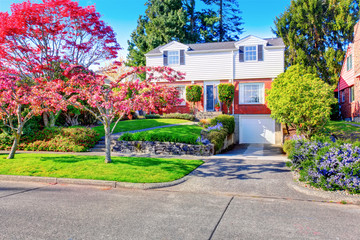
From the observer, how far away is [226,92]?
65.8 ft

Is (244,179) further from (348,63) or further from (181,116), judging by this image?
(348,63)

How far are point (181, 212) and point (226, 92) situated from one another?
15824 mm

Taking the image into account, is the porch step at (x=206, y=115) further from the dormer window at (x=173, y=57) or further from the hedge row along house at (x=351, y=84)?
the hedge row along house at (x=351, y=84)

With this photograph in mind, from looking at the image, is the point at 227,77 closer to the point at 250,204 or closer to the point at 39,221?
the point at 250,204

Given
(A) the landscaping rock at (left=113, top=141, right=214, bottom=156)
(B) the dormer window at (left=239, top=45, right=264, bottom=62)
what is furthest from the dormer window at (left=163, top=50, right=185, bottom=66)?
(A) the landscaping rock at (left=113, top=141, right=214, bottom=156)

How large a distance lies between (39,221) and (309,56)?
29.3 m

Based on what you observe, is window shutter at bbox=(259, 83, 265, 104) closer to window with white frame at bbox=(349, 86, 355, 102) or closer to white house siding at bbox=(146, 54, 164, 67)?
window with white frame at bbox=(349, 86, 355, 102)

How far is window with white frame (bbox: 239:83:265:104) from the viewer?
68.3 feet

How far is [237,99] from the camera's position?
21141 millimetres

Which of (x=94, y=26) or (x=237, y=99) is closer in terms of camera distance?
(x=94, y=26)

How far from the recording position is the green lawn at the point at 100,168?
A: 25.3 ft

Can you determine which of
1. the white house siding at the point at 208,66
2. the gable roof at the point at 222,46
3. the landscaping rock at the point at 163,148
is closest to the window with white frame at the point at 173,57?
the white house siding at the point at 208,66

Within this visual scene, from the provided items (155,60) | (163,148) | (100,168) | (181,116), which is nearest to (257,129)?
(181,116)

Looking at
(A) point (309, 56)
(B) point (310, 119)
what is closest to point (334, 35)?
(A) point (309, 56)
